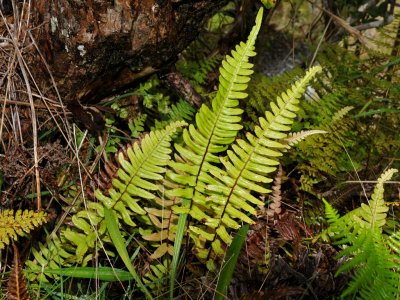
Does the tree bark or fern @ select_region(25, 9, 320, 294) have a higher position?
the tree bark

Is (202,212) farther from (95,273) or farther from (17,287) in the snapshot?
(17,287)

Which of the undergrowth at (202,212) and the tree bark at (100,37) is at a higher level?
the tree bark at (100,37)

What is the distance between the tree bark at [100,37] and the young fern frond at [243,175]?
681mm

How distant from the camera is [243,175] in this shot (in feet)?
6.51

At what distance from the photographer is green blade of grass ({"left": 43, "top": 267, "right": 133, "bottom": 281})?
199 cm

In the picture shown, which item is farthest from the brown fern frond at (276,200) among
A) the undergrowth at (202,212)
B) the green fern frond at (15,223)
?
the green fern frond at (15,223)

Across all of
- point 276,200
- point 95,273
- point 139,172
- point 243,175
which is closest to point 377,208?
point 276,200

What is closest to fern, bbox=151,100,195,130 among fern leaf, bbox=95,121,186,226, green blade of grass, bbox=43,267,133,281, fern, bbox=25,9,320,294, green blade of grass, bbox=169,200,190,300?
fern, bbox=25,9,320,294

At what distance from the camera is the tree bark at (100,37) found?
2.24m

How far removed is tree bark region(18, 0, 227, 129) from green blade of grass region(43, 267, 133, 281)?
66 cm

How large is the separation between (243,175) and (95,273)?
2.22ft

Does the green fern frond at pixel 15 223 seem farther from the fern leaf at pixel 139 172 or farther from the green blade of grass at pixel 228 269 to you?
the green blade of grass at pixel 228 269

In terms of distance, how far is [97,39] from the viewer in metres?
2.26

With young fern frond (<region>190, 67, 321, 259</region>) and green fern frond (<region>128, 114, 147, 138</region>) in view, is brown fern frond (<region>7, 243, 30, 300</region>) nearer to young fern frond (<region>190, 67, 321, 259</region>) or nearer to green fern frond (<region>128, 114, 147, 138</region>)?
young fern frond (<region>190, 67, 321, 259</region>)
